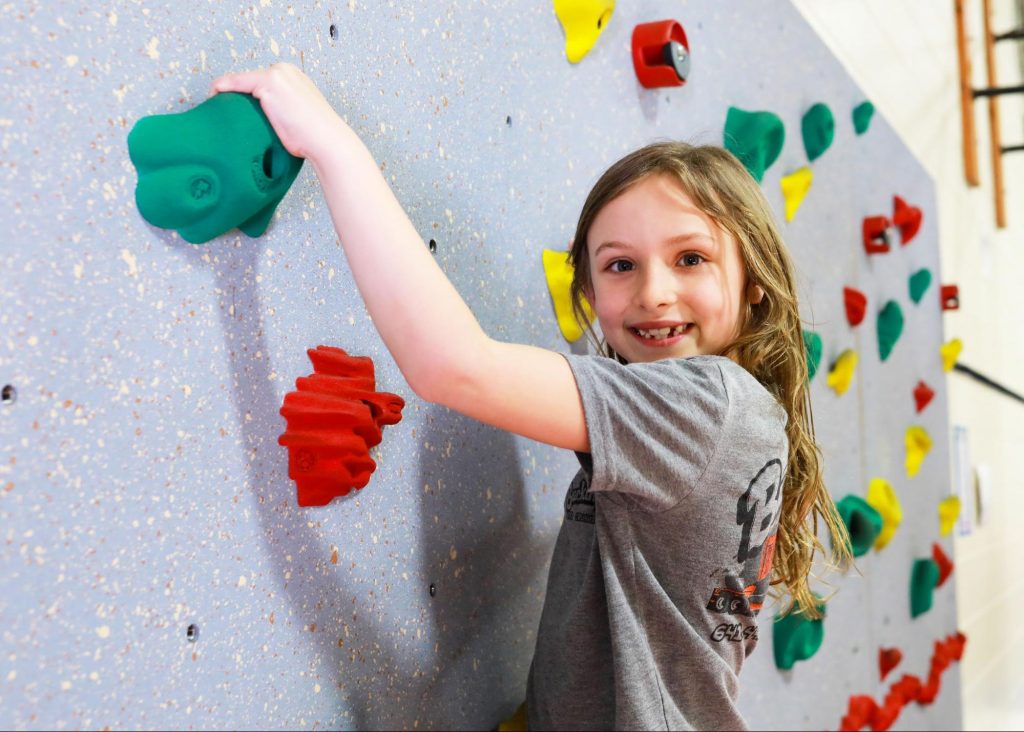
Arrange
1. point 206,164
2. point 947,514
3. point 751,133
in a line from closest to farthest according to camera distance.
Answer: point 206,164 < point 751,133 < point 947,514

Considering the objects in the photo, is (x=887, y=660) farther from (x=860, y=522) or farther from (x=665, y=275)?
(x=665, y=275)

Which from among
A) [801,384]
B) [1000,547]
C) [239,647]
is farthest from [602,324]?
[1000,547]

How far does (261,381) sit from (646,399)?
0.78ft

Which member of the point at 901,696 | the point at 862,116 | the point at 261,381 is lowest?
the point at 901,696

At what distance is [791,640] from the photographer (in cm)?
139

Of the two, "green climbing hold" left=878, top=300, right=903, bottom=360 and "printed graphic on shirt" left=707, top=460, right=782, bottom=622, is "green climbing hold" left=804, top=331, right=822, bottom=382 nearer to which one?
"green climbing hold" left=878, top=300, right=903, bottom=360

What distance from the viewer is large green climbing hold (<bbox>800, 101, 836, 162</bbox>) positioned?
60.2 inches

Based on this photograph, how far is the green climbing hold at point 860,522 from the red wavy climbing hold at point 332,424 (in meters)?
1.15

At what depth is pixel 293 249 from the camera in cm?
63

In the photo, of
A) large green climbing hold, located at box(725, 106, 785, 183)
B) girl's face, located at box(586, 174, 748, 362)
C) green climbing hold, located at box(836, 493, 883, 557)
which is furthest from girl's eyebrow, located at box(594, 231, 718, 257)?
green climbing hold, located at box(836, 493, 883, 557)

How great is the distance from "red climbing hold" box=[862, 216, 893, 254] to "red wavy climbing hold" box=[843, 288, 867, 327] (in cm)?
16

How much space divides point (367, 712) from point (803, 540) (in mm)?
434

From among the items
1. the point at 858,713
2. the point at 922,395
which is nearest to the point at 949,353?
the point at 922,395

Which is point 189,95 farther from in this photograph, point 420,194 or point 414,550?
point 414,550
